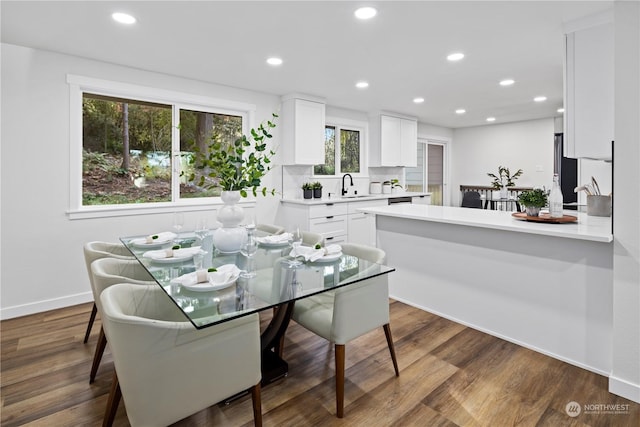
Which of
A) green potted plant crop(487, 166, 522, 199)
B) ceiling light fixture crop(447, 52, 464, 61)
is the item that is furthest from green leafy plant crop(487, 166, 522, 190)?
ceiling light fixture crop(447, 52, 464, 61)

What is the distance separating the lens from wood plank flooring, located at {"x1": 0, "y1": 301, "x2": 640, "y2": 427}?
1740mm

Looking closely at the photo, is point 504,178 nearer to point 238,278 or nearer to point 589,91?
point 589,91

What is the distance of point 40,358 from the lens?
7.68ft

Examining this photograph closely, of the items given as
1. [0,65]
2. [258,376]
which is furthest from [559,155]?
[0,65]

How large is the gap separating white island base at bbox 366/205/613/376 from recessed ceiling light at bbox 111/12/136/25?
2.45 m

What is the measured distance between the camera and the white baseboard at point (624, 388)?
1861mm

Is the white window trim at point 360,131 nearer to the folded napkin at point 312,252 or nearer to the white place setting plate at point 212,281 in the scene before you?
the folded napkin at point 312,252

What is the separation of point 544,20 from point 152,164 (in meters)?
3.84

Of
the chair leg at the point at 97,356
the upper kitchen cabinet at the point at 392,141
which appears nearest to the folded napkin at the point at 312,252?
the chair leg at the point at 97,356

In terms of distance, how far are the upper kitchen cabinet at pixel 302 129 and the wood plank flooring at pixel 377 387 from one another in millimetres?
2670

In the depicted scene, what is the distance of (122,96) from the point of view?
139 inches

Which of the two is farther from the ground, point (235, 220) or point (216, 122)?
point (216, 122)

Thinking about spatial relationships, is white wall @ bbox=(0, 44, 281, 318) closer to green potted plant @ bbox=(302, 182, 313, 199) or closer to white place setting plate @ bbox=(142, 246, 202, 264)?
white place setting plate @ bbox=(142, 246, 202, 264)

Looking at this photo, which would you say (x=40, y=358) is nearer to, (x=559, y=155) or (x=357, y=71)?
(x=357, y=71)
